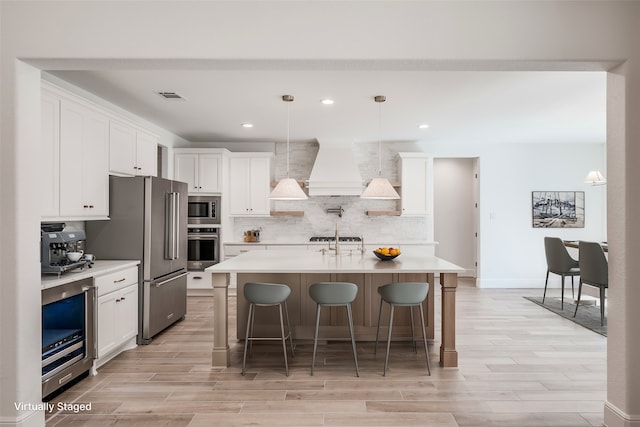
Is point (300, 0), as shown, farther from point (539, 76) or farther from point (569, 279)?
point (569, 279)

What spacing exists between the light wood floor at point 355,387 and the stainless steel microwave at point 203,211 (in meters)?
2.59

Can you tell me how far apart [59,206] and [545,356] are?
4.56 meters

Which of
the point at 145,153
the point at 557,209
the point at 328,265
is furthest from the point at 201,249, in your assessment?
the point at 557,209

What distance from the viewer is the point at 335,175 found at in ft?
22.8

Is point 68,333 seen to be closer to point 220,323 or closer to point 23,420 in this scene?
point 23,420

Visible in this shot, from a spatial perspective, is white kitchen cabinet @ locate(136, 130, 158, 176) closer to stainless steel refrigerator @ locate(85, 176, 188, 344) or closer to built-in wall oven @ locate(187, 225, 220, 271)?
stainless steel refrigerator @ locate(85, 176, 188, 344)

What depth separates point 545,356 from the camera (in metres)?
3.89

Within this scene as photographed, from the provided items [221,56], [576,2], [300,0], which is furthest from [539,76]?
[221,56]

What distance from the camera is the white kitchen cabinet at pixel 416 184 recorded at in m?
7.15

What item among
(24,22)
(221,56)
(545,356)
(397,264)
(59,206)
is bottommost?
(545,356)

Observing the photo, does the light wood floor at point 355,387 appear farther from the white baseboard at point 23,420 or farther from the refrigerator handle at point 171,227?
the refrigerator handle at point 171,227

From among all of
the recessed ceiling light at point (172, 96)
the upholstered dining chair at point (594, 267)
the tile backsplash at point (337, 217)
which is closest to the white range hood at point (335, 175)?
the tile backsplash at point (337, 217)


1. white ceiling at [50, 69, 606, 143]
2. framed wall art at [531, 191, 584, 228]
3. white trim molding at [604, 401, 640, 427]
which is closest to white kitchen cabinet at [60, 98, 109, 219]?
white ceiling at [50, 69, 606, 143]

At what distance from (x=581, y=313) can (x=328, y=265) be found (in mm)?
3930
